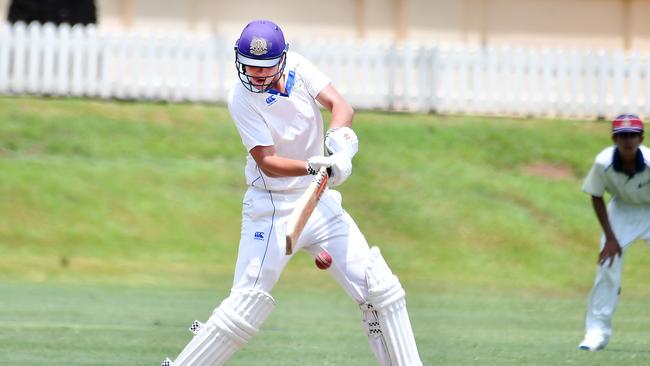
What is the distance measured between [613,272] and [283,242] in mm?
3934

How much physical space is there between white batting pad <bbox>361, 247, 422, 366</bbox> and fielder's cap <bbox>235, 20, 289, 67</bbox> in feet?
3.36

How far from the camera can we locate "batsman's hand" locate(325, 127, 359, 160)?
6176 mm

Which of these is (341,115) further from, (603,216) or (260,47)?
(603,216)

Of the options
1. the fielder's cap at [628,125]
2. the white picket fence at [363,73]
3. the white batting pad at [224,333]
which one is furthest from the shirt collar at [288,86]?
the white picket fence at [363,73]

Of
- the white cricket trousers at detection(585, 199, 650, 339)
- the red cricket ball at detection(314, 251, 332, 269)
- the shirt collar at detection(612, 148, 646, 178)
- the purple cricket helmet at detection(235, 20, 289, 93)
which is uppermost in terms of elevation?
the purple cricket helmet at detection(235, 20, 289, 93)

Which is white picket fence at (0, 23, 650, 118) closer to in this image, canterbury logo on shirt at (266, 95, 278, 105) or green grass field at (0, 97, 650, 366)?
green grass field at (0, 97, 650, 366)

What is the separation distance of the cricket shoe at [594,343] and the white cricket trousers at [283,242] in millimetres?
3259

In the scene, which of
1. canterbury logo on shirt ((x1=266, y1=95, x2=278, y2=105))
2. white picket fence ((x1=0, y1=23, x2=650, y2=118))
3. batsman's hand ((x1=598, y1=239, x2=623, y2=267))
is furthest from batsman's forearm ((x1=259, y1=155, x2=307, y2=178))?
white picket fence ((x1=0, y1=23, x2=650, y2=118))

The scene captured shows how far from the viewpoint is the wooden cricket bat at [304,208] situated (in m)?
5.95

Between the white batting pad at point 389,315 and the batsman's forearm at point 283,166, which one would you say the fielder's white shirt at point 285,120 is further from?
the white batting pad at point 389,315

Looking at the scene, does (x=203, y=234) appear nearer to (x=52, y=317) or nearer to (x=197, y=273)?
(x=197, y=273)

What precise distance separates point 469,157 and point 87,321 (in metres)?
10.1

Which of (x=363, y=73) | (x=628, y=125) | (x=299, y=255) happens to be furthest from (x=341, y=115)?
(x=363, y=73)

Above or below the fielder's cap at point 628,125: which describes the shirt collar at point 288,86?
above
